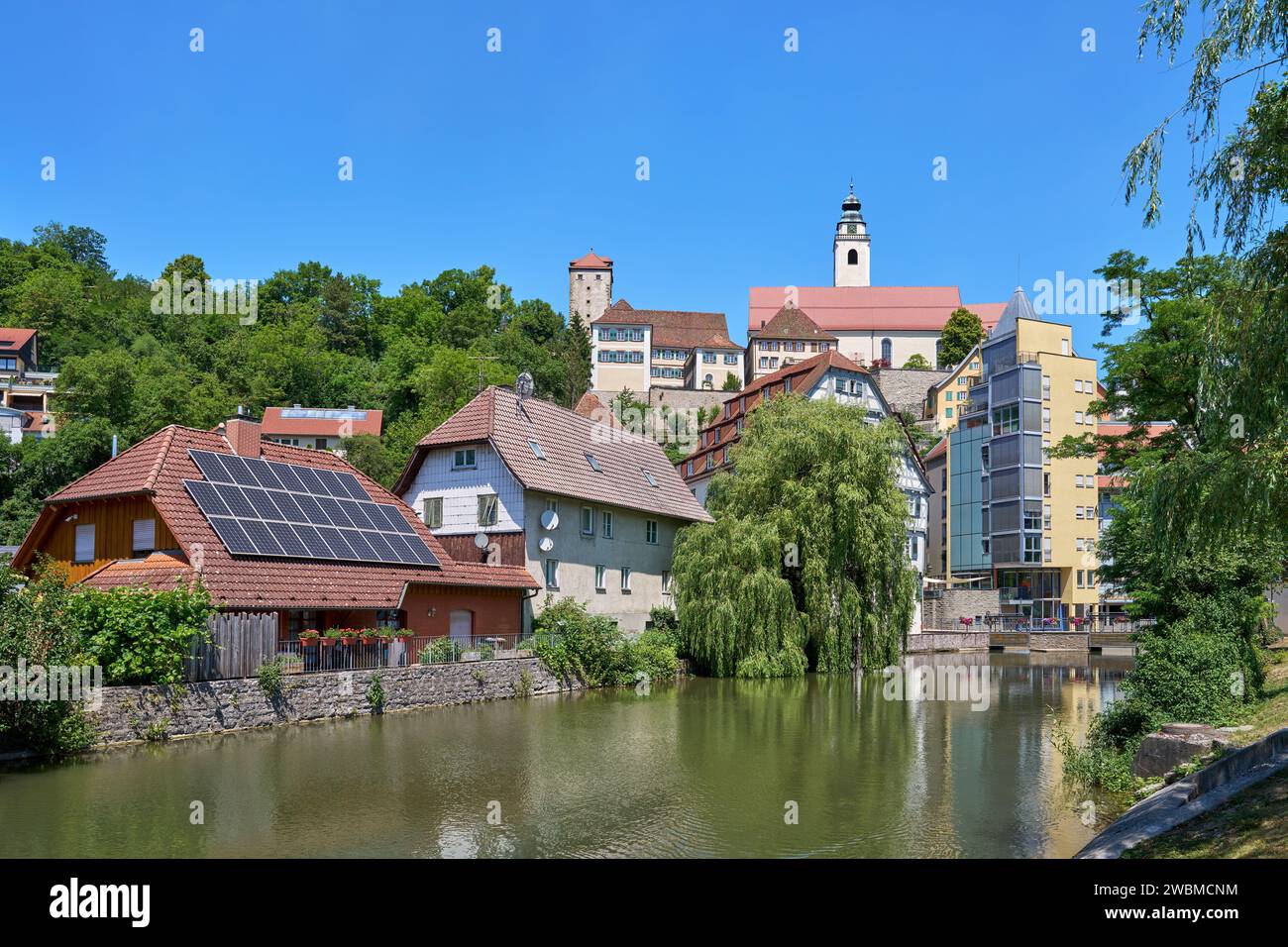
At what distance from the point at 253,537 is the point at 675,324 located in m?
113

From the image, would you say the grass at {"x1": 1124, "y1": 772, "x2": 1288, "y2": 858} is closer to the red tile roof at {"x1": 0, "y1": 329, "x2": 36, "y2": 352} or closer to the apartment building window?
the apartment building window

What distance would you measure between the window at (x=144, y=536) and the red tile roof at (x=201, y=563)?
465mm

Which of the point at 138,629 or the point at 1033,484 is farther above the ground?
the point at 1033,484

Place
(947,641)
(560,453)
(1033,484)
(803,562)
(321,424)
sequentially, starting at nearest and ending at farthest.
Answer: (803,562), (560,453), (947,641), (1033,484), (321,424)

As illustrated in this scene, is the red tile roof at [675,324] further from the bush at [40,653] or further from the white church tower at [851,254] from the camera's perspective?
the bush at [40,653]

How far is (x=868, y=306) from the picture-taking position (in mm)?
142875

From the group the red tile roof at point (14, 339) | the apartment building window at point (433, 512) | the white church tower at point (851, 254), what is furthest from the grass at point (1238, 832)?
the white church tower at point (851, 254)

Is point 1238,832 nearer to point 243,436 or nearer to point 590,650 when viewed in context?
point 590,650

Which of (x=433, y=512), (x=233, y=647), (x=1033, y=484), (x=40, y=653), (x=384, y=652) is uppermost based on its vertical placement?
(x=1033, y=484)

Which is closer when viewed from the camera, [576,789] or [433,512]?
[576,789]

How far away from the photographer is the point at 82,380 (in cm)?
7456

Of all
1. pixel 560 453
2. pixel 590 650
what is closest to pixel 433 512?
pixel 560 453

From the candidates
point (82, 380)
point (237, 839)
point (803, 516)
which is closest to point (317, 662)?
point (237, 839)

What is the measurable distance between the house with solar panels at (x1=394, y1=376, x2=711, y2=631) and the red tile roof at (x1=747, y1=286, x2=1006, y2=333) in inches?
3933
